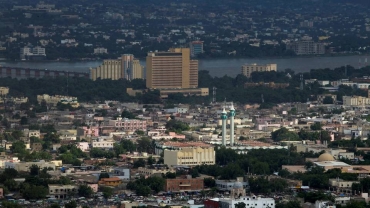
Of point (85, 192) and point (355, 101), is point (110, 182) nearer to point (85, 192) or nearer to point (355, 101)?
point (85, 192)

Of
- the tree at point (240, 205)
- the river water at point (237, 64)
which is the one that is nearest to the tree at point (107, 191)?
the tree at point (240, 205)

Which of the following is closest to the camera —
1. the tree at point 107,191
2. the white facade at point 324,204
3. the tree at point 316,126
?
the white facade at point 324,204

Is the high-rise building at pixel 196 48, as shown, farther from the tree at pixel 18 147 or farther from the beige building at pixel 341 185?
the beige building at pixel 341 185

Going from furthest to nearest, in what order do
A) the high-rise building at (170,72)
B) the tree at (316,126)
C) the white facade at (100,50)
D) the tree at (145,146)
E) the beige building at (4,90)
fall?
the white facade at (100,50), the high-rise building at (170,72), the beige building at (4,90), the tree at (316,126), the tree at (145,146)

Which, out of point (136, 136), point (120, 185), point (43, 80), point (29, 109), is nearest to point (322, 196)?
point (120, 185)

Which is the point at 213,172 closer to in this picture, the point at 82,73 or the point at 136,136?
the point at 136,136

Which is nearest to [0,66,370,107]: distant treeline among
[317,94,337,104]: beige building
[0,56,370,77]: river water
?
[317,94,337,104]: beige building

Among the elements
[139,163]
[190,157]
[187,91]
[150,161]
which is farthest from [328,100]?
[139,163]
